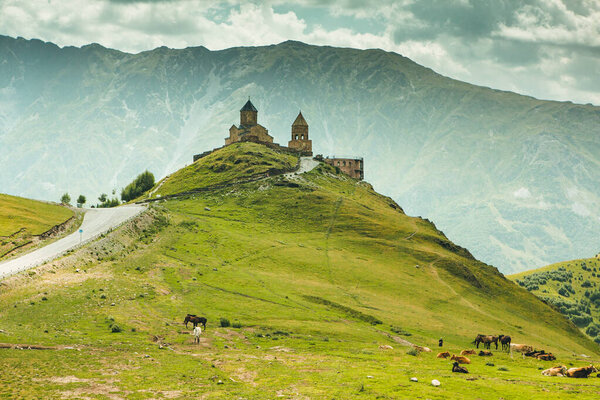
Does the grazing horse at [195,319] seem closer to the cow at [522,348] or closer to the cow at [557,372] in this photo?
the cow at [522,348]

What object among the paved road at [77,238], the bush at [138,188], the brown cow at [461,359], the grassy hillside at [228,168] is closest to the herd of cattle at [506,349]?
the brown cow at [461,359]

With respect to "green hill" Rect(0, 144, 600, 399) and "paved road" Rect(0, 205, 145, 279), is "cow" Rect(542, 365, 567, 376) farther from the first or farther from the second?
Result: "paved road" Rect(0, 205, 145, 279)

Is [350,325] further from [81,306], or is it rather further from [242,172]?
[242,172]

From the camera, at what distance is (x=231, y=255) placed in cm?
11012

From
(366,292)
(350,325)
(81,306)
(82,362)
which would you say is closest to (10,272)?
(81,306)

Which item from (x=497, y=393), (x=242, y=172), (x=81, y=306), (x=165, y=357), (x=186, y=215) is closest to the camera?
(x=497, y=393)

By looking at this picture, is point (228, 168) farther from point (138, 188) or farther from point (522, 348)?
point (522, 348)

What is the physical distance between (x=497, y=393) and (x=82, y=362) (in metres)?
30.3

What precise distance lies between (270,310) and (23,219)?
4674 centimetres

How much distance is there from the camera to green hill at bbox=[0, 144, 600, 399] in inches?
1756

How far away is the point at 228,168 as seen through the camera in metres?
178

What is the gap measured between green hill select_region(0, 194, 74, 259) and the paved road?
3474 millimetres

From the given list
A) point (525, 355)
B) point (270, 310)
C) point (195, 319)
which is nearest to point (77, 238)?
point (270, 310)

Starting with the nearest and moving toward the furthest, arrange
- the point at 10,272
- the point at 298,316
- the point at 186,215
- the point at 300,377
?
the point at 300,377
the point at 10,272
the point at 298,316
the point at 186,215
